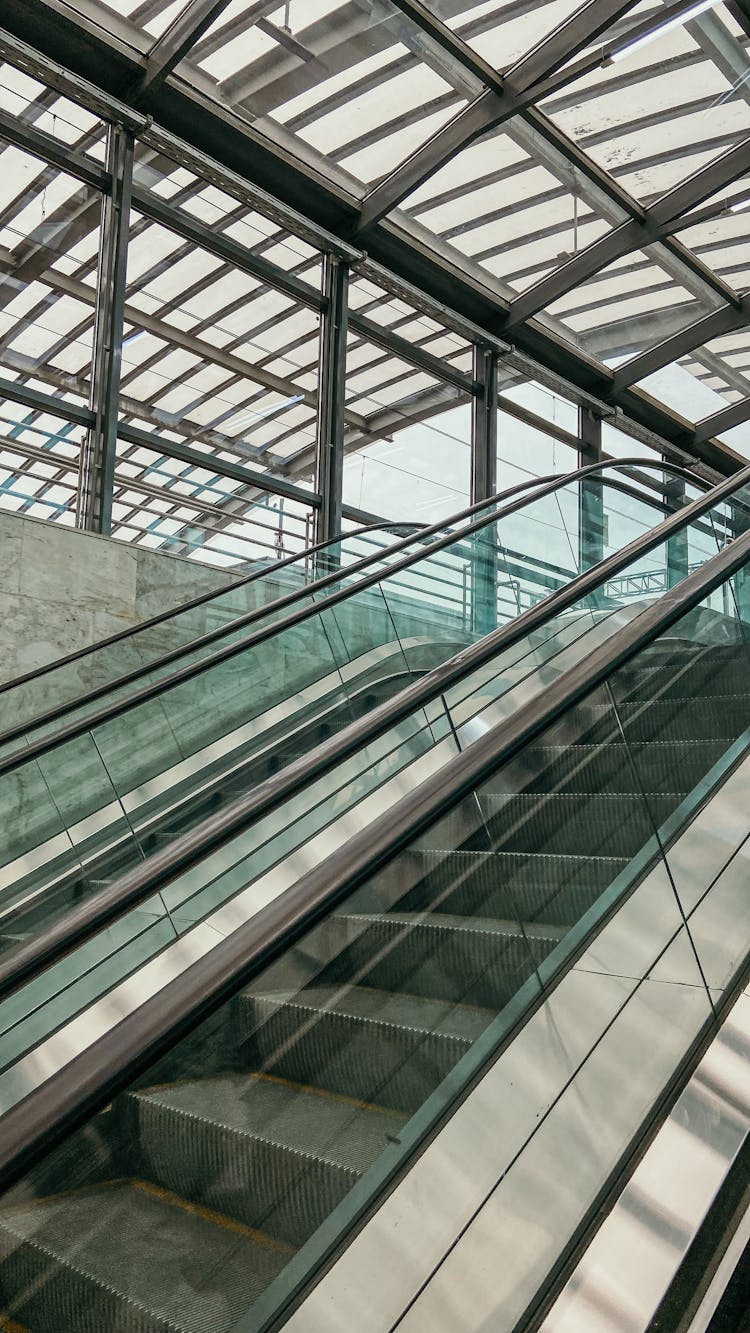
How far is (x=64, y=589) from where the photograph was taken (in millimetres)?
6312

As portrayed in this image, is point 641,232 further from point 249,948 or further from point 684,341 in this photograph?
point 249,948

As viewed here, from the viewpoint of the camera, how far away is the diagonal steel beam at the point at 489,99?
7.28 meters

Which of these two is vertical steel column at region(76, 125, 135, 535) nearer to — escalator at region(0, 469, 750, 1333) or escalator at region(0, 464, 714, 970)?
escalator at region(0, 464, 714, 970)

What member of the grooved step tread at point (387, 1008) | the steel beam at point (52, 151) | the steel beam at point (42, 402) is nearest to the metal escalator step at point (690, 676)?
the grooved step tread at point (387, 1008)

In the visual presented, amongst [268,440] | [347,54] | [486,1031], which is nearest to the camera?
[486,1031]

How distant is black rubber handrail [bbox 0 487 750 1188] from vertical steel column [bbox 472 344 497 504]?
870 cm

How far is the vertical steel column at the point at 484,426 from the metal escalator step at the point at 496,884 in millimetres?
8805

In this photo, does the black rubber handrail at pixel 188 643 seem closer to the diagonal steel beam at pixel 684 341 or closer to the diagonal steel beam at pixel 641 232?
the diagonal steel beam at pixel 641 232

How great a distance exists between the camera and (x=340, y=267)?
30.9ft

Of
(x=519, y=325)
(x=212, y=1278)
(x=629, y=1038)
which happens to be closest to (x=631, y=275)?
(x=519, y=325)

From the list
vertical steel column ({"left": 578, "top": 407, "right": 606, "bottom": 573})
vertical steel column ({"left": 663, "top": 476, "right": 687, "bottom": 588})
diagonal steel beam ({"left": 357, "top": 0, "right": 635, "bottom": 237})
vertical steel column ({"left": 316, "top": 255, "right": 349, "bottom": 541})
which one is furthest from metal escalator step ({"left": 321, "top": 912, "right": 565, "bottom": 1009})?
diagonal steel beam ({"left": 357, "top": 0, "right": 635, "bottom": 237})

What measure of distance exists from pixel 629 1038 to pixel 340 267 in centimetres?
861

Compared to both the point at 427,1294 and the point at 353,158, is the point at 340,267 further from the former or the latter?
the point at 427,1294

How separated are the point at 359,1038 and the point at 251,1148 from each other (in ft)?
0.85
